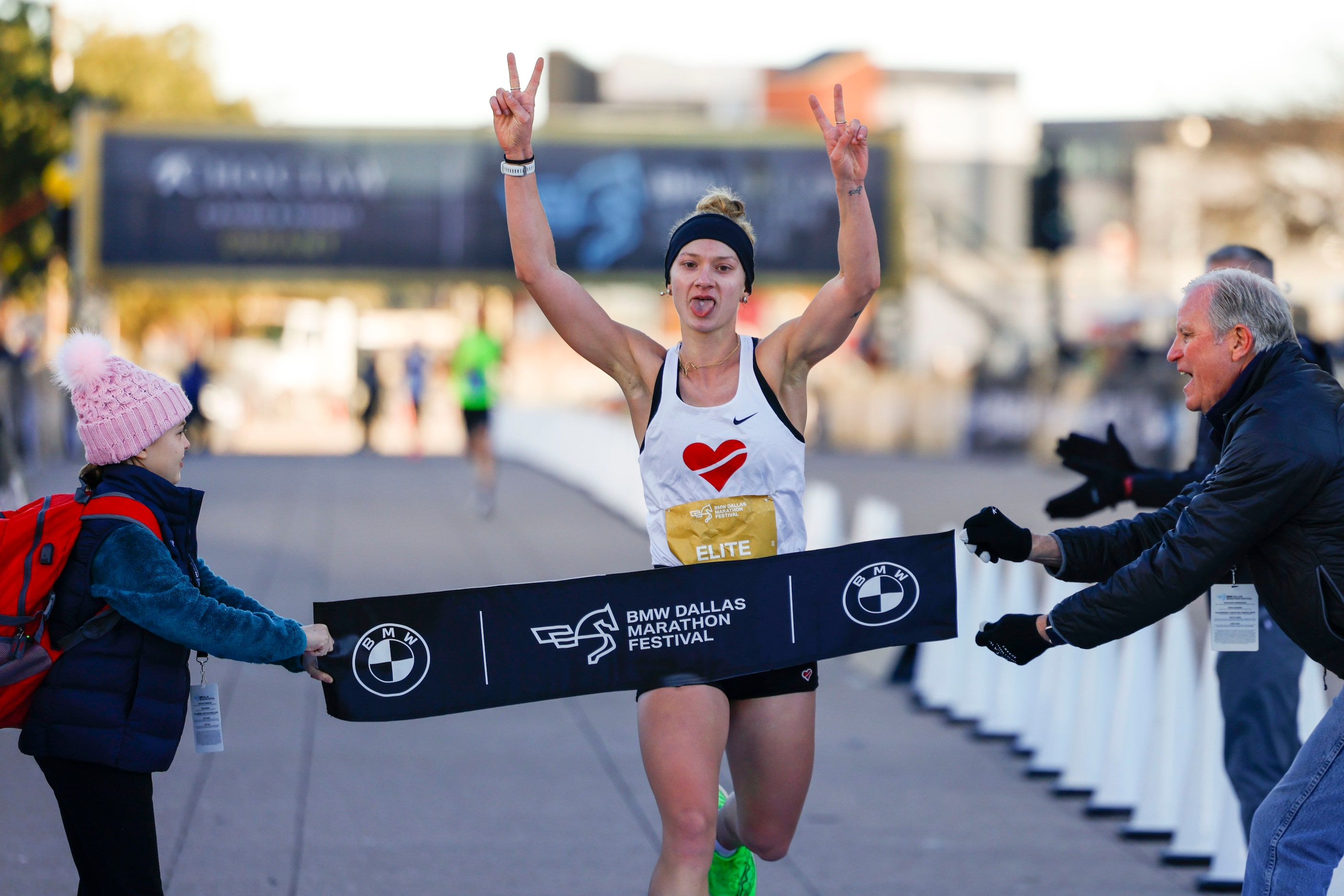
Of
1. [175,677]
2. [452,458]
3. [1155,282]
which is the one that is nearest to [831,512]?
[175,677]

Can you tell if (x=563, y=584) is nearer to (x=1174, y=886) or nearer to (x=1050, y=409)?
(x=1174, y=886)

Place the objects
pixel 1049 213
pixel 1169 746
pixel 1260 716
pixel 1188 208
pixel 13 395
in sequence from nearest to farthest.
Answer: pixel 1260 716 → pixel 1169 746 → pixel 13 395 → pixel 1049 213 → pixel 1188 208

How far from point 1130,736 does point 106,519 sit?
437 centimetres

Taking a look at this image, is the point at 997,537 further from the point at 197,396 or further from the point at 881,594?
the point at 197,396

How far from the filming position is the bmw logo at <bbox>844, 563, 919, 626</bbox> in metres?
4.50

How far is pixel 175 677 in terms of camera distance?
12.3ft

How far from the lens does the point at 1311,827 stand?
12.1ft

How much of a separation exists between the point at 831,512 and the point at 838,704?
2031 mm

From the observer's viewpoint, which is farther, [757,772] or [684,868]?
[757,772]

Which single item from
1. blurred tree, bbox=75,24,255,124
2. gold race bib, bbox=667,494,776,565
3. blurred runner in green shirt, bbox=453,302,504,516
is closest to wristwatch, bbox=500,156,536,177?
gold race bib, bbox=667,494,776,565

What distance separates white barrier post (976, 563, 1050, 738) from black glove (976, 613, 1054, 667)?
3.76m

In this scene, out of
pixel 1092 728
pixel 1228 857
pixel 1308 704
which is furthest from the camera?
pixel 1092 728

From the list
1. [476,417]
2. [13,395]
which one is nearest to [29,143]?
[13,395]

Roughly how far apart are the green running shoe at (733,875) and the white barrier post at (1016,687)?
3500 millimetres
